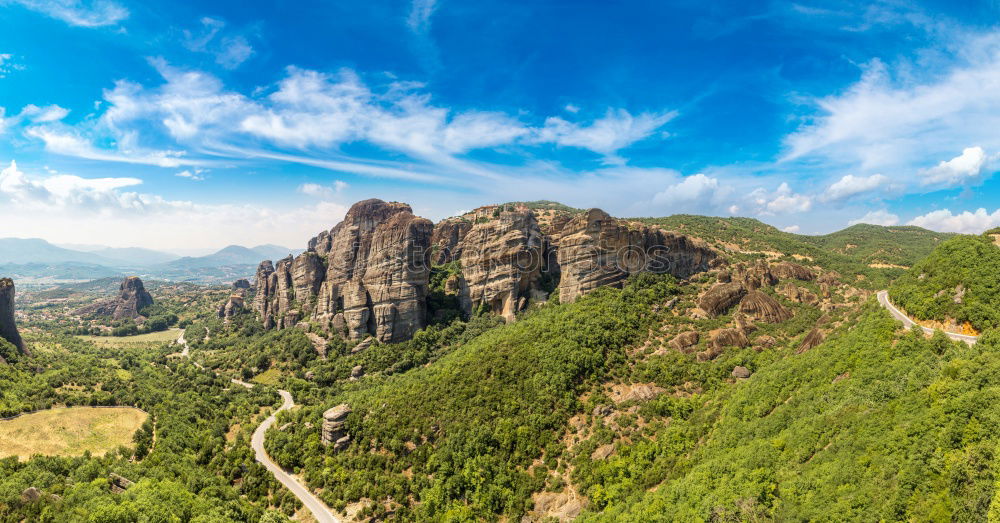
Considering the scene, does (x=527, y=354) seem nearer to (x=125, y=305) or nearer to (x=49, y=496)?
(x=49, y=496)

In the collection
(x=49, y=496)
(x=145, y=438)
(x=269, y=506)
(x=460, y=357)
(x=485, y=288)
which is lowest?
(x=269, y=506)

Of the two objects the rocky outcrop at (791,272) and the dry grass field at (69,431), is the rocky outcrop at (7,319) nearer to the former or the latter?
the dry grass field at (69,431)

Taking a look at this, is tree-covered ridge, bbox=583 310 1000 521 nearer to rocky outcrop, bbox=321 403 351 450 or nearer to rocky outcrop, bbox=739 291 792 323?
rocky outcrop, bbox=739 291 792 323

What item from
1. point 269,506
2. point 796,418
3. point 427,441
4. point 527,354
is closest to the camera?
point 796,418

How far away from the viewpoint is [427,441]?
53.3 meters

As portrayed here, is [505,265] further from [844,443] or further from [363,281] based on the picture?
[844,443]

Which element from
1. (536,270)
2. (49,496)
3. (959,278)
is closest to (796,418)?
(959,278)

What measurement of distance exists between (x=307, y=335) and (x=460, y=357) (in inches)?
1819

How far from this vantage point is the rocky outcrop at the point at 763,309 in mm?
64000

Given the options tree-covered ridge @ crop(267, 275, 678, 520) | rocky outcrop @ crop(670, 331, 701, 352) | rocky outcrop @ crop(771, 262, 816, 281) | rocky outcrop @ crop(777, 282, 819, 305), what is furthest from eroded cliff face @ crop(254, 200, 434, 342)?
rocky outcrop @ crop(771, 262, 816, 281)

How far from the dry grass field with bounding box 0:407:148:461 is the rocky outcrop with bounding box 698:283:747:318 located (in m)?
90.7

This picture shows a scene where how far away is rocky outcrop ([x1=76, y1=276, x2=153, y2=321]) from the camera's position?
158 meters

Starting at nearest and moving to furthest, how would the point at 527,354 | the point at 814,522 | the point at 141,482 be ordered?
the point at 814,522
the point at 141,482
the point at 527,354

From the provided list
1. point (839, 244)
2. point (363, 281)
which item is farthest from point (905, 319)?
point (839, 244)
